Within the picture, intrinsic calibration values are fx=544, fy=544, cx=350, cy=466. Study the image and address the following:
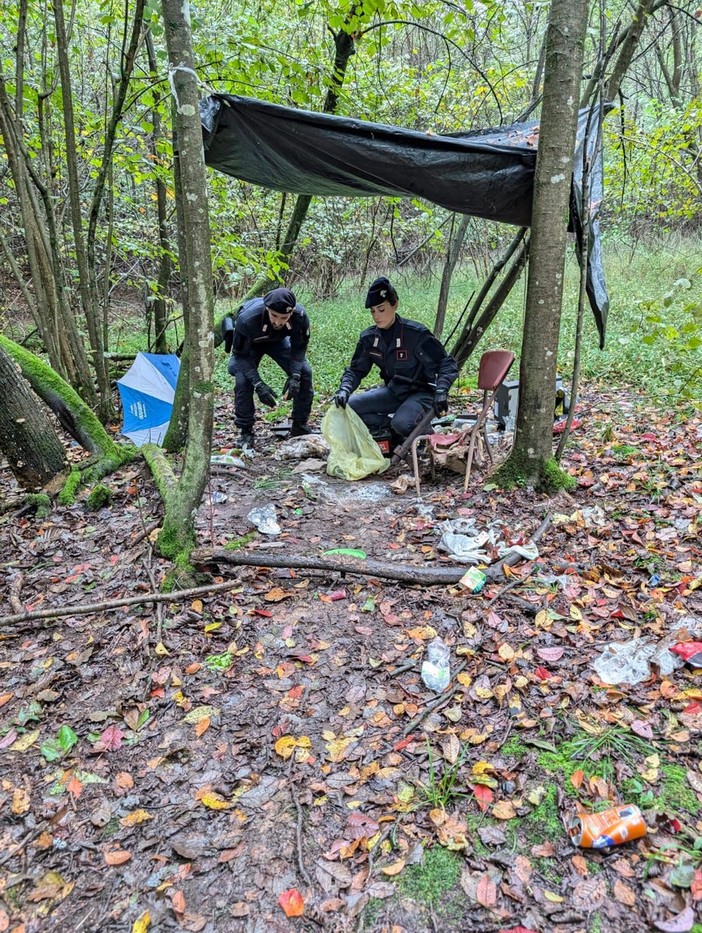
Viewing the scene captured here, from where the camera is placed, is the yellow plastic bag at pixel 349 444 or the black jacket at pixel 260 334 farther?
the black jacket at pixel 260 334

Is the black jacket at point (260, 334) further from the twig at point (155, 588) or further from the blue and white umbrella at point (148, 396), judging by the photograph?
the twig at point (155, 588)

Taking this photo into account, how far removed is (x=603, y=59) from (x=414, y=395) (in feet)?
8.91

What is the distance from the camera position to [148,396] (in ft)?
18.6

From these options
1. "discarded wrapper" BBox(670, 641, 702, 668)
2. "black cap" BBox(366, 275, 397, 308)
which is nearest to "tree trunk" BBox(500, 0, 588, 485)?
"black cap" BBox(366, 275, 397, 308)

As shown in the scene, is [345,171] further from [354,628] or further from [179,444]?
[354,628]

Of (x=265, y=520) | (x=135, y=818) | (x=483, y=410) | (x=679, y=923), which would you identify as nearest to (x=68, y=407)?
(x=265, y=520)

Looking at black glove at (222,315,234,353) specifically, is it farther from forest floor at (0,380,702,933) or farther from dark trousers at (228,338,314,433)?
forest floor at (0,380,702,933)

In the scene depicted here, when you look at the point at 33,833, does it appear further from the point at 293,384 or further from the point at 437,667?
the point at 293,384

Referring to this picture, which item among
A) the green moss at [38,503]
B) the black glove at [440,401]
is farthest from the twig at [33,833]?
the black glove at [440,401]

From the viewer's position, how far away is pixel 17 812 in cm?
202

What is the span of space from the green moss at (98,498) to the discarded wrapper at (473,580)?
9.35 ft

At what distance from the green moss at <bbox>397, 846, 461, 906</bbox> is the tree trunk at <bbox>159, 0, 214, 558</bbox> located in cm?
199

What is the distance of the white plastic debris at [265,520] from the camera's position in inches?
146

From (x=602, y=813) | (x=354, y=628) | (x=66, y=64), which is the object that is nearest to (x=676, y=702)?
(x=602, y=813)
